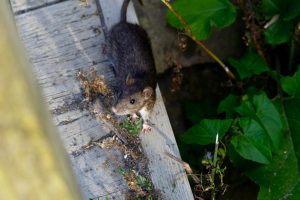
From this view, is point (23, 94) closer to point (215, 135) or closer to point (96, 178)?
point (96, 178)

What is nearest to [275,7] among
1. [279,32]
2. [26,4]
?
[279,32]

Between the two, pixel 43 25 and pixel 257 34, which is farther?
pixel 257 34

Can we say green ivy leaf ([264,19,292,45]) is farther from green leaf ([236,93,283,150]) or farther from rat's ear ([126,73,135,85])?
rat's ear ([126,73,135,85])

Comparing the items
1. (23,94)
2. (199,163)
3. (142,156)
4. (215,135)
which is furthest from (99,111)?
(23,94)

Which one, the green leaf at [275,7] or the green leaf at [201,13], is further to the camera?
the green leaf at [275,7]

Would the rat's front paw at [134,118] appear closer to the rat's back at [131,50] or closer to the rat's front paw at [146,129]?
the rat's front paw at [146,129]

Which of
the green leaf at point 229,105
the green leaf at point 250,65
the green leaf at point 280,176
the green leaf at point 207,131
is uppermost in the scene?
the green leaf at point 250,65

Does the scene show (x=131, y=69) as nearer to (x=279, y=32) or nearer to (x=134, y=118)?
(x=134, y=118)

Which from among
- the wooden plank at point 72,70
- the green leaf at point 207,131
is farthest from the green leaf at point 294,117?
the wooden plank at point 72,70
